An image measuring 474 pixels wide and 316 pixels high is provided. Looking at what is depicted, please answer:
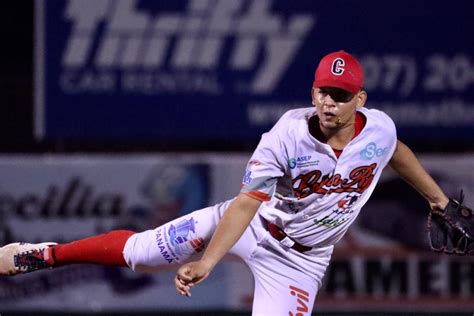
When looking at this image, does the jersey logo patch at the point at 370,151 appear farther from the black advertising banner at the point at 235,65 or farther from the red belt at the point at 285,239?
the black advertising banner at the point at 235,65

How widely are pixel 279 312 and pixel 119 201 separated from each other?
3276 mm

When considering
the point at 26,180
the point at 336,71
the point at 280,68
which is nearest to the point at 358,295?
the point at 280,68

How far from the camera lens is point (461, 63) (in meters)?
7.68

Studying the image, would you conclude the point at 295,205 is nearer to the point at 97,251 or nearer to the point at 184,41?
the point at 97,251

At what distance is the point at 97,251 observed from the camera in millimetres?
4613

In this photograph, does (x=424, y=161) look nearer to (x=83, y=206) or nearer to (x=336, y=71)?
(x=83, y=206)

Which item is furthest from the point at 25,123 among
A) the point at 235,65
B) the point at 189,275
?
the point at 189,275

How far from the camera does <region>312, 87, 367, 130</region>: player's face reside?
163 inches

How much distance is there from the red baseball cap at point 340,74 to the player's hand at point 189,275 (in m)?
0.84

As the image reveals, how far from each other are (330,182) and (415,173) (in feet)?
1.28

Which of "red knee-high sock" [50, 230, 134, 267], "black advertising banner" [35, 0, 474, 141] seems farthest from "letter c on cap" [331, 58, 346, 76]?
"black advertising banner" [35, 0, 474, 141]

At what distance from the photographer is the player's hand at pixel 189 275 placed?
3.90 metres

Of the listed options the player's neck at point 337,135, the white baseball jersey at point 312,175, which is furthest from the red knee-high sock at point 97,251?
the player's neck at point 337,135

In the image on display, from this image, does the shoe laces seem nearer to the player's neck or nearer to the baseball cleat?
the baseball cleat
